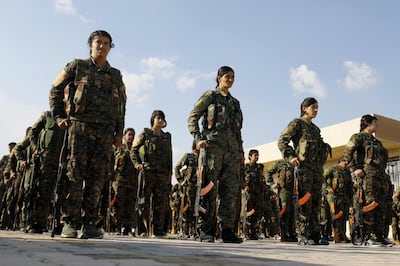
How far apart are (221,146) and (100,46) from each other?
2.08m

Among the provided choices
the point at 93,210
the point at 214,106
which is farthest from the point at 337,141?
the point at 93,210

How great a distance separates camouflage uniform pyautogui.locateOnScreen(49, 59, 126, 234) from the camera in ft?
16.9

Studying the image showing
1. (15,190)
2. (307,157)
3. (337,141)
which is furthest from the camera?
(337,141)

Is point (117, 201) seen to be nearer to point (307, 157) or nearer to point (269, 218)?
point (307, 157)

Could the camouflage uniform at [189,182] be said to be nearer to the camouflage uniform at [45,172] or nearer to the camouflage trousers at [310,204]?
the camouflage uniform at [45,172]

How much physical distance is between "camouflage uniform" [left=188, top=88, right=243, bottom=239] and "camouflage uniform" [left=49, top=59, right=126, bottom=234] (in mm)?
1335

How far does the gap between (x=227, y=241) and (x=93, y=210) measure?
1.84 metres

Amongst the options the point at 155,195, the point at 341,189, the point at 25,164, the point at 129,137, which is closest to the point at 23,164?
the point at 25,164

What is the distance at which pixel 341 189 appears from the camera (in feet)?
37.0

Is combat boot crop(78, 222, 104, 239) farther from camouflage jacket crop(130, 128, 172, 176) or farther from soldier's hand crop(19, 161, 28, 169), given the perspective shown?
soldier's hand crop(19, 161, 28, 169)

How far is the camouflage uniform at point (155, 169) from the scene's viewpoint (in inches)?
332

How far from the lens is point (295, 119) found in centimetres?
747

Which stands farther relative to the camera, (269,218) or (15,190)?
(269,218)

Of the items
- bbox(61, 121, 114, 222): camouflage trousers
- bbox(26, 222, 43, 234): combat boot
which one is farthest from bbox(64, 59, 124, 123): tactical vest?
bbox(26, 222, 43, 234): combat boot
